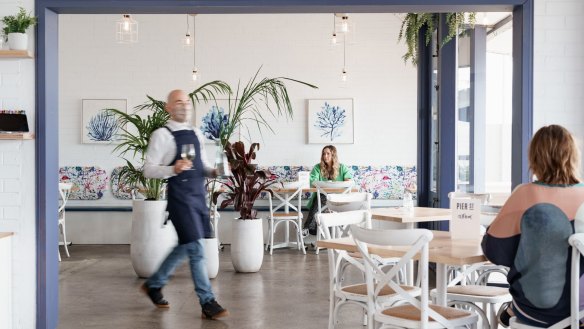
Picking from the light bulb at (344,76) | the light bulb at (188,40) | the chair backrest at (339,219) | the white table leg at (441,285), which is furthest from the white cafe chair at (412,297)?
the light bulb at (344,76)

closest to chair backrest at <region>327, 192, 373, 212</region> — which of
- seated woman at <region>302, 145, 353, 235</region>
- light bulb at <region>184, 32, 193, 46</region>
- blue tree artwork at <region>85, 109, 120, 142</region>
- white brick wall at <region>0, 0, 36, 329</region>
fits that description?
white brick wall at <region>0, 0, 36, 329</region>

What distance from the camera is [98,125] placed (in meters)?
11.4

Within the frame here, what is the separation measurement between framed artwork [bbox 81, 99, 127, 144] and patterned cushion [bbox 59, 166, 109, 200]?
43 centimetres

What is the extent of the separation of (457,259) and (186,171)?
245 cm

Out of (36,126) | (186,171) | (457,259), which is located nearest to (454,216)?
(457,259)

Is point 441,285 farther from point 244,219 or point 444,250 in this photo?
point 244,219

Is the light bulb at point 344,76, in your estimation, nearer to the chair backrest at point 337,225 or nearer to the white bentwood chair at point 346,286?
the chair backrest at point 337,225

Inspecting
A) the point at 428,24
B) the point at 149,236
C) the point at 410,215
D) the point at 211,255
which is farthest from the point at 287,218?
the point at 410,215

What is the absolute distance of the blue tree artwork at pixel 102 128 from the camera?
11391mm

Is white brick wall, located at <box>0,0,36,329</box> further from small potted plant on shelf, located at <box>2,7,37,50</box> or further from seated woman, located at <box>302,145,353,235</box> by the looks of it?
seated woman, located at <box>302,145,353,235</box>

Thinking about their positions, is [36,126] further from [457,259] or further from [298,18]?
[298,18]

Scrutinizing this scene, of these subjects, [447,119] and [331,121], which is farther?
[331,121]

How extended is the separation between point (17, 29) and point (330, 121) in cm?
683

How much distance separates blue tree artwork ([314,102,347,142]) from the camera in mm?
11477
